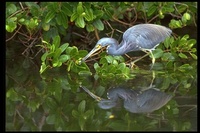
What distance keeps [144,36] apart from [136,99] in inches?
39.9

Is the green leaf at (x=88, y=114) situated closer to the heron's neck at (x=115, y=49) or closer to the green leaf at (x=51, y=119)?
the green leaf at (x=51, y=119)

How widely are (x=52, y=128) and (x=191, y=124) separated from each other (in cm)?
92

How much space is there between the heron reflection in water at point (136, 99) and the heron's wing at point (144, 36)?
628mm

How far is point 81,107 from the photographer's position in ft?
13.3

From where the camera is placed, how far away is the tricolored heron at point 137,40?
16.3 feet

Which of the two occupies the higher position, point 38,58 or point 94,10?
point 94,10

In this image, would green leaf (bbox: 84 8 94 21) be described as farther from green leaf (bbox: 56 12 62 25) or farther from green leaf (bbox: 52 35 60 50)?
green leaf (bbox: 52 35 60 50)

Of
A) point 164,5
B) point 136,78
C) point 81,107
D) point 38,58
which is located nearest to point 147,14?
point 164,5

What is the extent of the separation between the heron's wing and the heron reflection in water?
0.63m

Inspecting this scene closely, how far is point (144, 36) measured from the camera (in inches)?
201

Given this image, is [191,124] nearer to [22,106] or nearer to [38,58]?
[22,106]

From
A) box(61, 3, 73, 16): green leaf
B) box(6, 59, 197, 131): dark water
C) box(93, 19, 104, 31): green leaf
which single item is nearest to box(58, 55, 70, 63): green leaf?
box(6, 59, 197, 131): dark water

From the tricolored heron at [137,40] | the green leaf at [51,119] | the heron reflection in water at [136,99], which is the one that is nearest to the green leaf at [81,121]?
the green leaf at [51,119]

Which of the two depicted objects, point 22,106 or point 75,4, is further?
point 75,4
